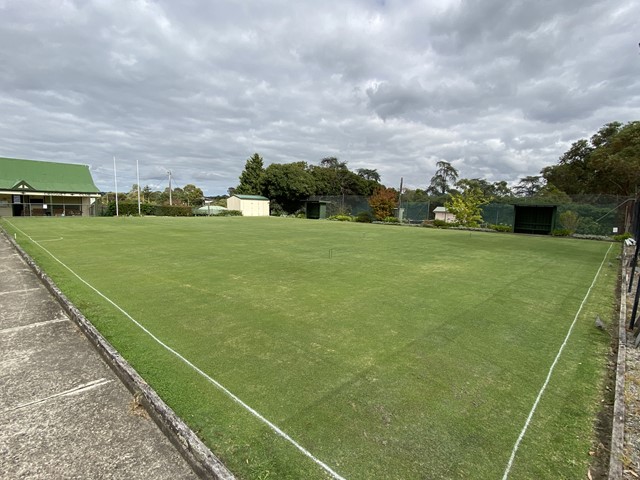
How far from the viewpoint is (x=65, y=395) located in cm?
288

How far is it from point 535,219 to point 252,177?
38.0 m

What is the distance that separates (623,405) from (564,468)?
1162 mm

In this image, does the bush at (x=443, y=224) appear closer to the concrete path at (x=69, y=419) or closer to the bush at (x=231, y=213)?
the bush at (x=231, y=213)

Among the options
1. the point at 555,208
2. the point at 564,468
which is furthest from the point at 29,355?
the point at 555,208

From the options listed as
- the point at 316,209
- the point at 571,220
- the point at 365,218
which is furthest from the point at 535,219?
the point at 316,209

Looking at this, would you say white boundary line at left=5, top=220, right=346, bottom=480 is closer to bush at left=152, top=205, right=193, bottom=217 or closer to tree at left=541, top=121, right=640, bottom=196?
tree at left=541, top=121, right=640, bottom=196

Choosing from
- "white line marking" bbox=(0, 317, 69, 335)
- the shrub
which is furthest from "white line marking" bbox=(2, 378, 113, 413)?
the shrub

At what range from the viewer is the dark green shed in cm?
2173

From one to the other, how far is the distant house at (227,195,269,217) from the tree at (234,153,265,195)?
182 inches

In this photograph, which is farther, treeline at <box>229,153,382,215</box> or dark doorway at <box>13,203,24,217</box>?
treeline at <box>229,153,382,215</box>

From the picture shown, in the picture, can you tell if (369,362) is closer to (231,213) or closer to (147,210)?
(231,213)

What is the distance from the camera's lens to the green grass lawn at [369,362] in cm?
226

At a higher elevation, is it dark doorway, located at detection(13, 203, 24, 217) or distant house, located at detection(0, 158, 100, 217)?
distant house, located at detection(0, 158, 100, 217)

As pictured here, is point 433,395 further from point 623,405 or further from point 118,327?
point 118,327
